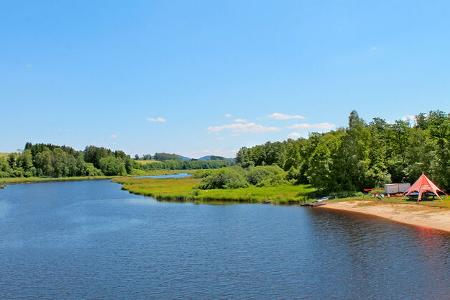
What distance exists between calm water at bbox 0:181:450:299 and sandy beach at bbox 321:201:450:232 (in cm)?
407

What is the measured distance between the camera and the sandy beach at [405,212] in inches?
2731

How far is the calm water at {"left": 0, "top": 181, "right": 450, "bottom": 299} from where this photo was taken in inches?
1575

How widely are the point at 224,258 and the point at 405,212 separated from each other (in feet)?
135

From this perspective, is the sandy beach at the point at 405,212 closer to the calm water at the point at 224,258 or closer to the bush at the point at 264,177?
the calm water at the point at 224,258

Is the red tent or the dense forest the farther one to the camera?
the dense forest

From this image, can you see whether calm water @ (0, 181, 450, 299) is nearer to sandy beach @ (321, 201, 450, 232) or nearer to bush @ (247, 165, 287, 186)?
sandy beach @ (321, 201, 450, 232)

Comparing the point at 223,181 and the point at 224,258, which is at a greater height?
the point at 223,181

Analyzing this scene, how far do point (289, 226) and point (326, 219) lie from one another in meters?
9.49

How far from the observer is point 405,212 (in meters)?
78.4

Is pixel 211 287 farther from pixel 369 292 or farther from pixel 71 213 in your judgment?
pixel 71 213

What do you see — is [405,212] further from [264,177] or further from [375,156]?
[264,177]

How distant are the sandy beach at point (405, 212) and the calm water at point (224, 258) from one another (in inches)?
160

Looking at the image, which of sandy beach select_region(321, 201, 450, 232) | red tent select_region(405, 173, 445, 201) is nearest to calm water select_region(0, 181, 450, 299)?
sandy beach select_region(321, 201, 450, 232)

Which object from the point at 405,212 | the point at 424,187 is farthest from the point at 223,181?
the point at 405,212
